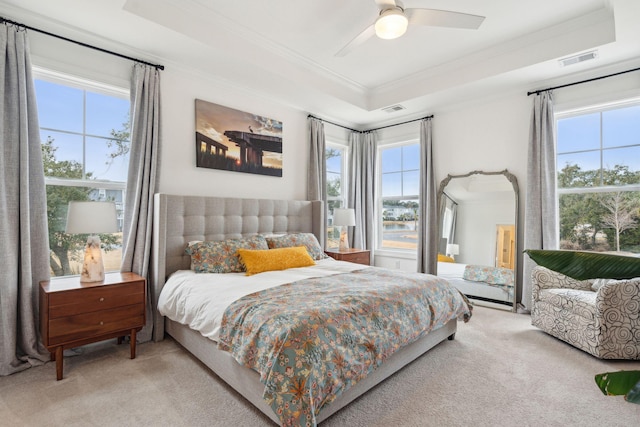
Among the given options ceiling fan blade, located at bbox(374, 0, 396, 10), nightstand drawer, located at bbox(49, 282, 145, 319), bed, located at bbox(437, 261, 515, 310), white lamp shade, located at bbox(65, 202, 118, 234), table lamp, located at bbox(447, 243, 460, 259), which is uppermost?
ceiling fan blade, located at bbox(374, 0, 396, 10)

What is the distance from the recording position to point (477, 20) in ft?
7.56

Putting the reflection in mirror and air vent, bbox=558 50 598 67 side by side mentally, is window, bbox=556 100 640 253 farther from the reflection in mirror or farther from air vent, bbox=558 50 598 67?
air vent, bbox=558 50 598 67

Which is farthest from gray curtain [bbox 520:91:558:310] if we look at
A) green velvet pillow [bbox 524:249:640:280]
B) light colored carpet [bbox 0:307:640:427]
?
green velvet pillow [bbox 524:249:640:280]

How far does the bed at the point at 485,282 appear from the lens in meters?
4.04

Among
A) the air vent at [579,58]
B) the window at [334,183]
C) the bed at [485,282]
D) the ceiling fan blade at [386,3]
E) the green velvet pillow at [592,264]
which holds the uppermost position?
the air vent at [579,58]

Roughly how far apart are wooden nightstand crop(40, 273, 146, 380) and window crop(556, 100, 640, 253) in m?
4.63

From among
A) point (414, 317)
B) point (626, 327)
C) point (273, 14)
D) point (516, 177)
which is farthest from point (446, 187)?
point (273, 14)

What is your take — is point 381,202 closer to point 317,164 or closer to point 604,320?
point 317,164

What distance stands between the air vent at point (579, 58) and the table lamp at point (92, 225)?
4504 mm

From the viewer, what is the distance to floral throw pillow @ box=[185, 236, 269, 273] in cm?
305

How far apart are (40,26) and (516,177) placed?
5190 millimetres

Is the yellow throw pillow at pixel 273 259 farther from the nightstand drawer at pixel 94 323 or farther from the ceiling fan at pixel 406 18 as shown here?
the ceiling fan at pixel 406 18

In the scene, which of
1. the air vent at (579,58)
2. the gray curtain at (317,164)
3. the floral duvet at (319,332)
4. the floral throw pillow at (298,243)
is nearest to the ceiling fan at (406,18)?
the air vent at (579,58)

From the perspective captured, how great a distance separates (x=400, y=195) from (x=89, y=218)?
14.1 ft
